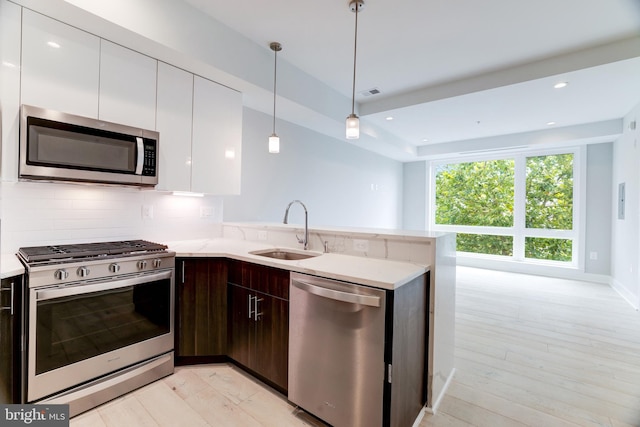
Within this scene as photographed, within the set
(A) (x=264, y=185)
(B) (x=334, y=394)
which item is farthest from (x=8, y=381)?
(A) (x=264, y=185)

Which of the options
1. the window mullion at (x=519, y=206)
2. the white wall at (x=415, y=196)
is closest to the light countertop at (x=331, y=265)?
the window mullion at (x=519, y=206)

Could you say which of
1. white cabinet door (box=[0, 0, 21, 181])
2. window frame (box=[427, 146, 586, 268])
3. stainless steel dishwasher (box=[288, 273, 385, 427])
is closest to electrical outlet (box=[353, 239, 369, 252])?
stainless steel dishwasher (box=[288, 273, 385, 427])

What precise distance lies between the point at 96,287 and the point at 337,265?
5.02 ft

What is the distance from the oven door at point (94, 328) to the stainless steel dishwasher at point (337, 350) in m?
1.05

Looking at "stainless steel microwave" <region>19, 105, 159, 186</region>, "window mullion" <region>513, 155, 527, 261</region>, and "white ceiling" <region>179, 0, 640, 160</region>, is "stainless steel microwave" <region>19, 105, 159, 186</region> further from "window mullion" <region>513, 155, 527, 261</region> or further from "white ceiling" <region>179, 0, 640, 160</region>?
"window mullion" <region>513, 155, 527, 261</region>

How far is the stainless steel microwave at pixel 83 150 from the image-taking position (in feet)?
5.82

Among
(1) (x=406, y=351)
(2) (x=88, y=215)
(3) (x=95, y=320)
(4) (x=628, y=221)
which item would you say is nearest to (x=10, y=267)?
(3) (x=95, y=320)

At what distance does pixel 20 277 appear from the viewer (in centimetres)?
162

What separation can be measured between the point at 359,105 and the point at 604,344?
12.9 ft

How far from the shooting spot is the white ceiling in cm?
233

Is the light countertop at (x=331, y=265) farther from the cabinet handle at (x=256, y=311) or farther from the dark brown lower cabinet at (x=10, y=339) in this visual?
the cabinet handle at (x=256, y=311)

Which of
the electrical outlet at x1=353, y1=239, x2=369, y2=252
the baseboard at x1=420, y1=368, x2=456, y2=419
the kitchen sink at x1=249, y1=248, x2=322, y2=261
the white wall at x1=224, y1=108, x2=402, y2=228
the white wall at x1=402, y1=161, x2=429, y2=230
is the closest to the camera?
the baseboard at x1=420, y1=368, x2=456, y2=419

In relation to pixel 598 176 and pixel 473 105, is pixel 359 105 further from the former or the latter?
pixel 598 176

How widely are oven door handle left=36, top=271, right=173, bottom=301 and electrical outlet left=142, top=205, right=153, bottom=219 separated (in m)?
0.72
